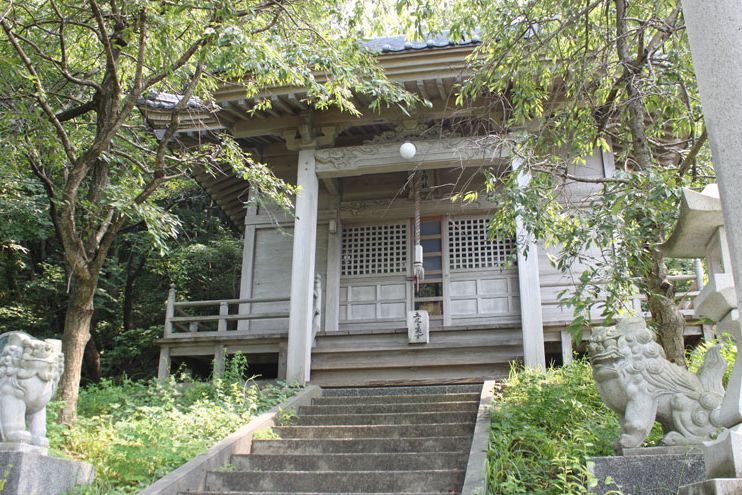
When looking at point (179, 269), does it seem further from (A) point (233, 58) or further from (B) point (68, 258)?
(A) point (233, 58)

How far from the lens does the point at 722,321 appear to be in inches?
145

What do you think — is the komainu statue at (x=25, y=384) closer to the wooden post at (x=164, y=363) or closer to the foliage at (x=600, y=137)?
the foliage at (x=600, y=137)

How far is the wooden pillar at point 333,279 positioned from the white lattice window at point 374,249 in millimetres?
186

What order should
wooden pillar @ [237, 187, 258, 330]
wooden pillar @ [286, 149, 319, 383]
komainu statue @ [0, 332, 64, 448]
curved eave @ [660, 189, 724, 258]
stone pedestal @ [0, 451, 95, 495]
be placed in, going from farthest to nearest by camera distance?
wooden pillar @ [237, 187, 258, 330] < wooden pillar @ [286, 149, 319, 383] < komainu statue @ [0, 332, 64, 448] < stone pedestal @ [0, 451, 95, 495] < curved eave @ [660, 189, 724, 258]

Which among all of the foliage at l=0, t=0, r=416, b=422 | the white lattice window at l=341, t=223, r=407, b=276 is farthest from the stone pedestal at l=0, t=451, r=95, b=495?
the white lattice window at l=341, t=223, r=407, b=276

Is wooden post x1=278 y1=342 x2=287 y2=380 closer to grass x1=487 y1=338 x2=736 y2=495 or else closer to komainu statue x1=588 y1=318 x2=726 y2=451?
grass x1=487 y1=338 x2=736 y2=495

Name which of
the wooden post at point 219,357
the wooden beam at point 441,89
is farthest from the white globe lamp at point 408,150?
the wooden post at point 219,357

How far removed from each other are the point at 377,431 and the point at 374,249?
569cm

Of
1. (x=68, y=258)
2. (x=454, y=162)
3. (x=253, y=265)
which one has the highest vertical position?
(x=454, y=162)

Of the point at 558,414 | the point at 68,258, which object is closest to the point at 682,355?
the point at 558,414

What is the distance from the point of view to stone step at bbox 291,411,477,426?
23.9ft

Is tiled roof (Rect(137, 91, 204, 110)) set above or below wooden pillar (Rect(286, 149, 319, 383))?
above

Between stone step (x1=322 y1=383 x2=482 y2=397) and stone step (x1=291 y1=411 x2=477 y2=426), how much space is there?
1.10 meters

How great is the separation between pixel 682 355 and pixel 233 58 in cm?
505
